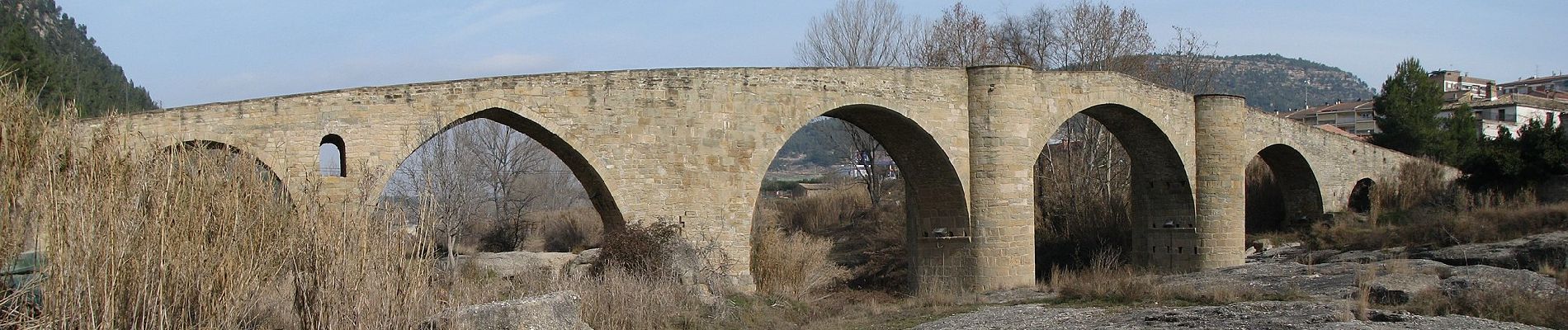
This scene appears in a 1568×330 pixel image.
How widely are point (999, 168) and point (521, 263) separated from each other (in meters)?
→ 6.60

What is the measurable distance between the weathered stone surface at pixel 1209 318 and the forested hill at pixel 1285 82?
105891 millimetres

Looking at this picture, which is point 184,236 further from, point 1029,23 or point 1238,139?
point 1029,23

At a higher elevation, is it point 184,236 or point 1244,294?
point 184,236

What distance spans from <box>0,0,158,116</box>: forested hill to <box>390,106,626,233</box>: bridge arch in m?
3.47

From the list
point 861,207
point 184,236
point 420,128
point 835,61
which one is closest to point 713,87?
point 420,128

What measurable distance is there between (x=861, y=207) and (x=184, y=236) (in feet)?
89.6

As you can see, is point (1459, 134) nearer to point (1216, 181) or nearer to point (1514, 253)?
point (1216, 181)

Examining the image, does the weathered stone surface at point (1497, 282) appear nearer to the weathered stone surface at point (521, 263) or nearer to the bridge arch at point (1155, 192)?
the bridge arch at point (1155, 192)

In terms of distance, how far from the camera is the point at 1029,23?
30641mm

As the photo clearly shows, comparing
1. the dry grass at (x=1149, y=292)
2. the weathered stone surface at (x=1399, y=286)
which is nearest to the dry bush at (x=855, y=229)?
the dry grass at (x=1149, y=292)

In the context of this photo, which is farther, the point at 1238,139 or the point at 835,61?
the point at 835,61

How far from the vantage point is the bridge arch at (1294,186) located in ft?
87.5

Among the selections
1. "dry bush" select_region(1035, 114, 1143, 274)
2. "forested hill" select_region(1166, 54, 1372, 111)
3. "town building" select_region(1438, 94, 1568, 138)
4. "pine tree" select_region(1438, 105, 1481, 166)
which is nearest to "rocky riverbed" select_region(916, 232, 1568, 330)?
"dry bush" select_region(1035, 114, 1143, 274)

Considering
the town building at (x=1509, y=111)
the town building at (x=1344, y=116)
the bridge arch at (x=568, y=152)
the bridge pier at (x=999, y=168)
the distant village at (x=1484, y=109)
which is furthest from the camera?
the town building at (x=1344, y=116)
